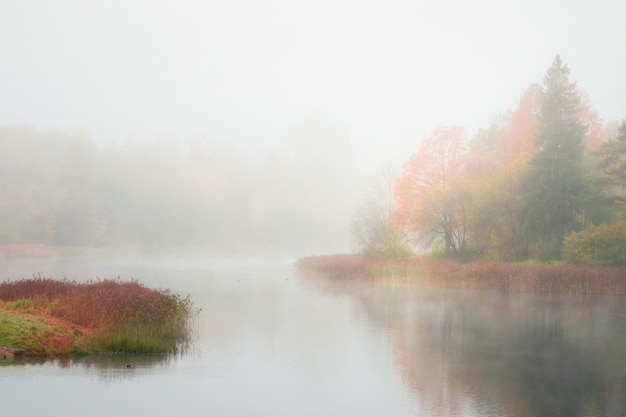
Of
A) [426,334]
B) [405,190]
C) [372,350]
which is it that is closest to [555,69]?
[405,190]

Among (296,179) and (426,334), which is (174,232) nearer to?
(296,179)

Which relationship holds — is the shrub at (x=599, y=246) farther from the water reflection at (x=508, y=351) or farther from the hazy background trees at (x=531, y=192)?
the water reflection at (x=508, y=351)

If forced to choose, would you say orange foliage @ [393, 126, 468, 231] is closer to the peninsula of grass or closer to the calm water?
the calm water

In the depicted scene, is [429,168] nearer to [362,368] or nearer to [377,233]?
[377,233]

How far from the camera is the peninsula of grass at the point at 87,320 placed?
23156mm

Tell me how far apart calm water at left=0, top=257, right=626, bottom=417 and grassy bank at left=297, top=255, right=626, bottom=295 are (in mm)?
6063

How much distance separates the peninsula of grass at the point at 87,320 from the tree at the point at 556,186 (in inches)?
1393

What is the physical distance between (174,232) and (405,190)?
228 ft

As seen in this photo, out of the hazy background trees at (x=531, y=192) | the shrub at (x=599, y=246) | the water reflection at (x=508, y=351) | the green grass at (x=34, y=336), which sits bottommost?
the water reflection at (x=508, y=351)

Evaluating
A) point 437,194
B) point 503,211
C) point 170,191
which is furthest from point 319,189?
point 503,211

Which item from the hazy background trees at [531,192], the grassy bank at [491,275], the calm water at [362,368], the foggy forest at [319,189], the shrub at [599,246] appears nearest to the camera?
the calm water at [362,368]

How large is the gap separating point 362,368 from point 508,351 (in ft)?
22.2

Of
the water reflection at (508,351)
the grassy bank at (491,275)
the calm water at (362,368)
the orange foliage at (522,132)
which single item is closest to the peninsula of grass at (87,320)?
the calm water at (362,368)

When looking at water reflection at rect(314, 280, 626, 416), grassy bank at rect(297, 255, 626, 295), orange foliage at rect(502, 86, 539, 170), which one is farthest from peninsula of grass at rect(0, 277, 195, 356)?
orange foliage at rect(502, 86, 539, 170)
